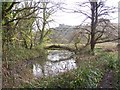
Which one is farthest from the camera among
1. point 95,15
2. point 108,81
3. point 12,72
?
point 95,15

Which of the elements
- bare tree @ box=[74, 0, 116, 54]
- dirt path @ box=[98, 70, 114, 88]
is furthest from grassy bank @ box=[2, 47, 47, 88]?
bare tree @ box=[74, 0, 116, 54]

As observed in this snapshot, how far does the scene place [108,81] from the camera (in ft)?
11.9

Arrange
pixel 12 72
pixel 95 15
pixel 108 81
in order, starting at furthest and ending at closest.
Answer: pixel 95 15, pixel 12 72, pixel 108 81

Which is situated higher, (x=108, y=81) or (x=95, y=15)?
(x=95, y=15)

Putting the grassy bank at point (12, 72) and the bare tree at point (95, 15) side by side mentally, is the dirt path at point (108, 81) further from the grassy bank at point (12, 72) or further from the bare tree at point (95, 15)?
the bare tree at point (95, 15)

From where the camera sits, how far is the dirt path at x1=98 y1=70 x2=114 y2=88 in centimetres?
339

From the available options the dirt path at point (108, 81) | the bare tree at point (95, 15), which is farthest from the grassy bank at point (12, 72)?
the bare tree at point (95, 15)

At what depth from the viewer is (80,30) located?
666 cm

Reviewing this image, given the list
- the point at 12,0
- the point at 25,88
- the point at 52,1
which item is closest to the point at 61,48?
the point at 52,1

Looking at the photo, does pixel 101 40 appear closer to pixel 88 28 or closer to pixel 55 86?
pixel 88 28

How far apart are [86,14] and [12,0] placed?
2944mm

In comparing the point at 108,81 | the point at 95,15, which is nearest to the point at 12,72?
the point at 108,81

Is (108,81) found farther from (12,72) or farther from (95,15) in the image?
(95,15)

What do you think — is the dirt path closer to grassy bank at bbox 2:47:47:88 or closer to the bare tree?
grassy bank at bbox 2:47:47:88
